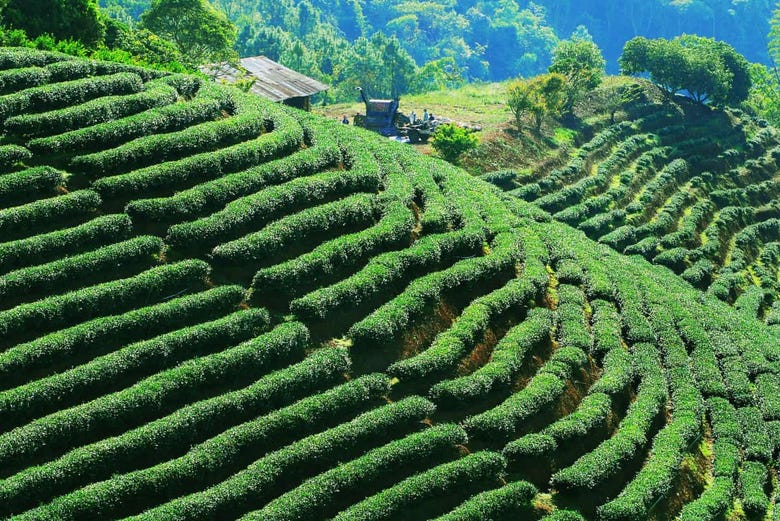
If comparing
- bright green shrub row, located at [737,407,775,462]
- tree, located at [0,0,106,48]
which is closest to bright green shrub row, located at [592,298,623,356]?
bright green shrub row, located at [737,407,775,462]

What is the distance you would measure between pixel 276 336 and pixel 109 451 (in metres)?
7.33

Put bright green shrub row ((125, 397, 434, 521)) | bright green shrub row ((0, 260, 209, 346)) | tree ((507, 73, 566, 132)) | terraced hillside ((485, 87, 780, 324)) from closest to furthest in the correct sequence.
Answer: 1. bright green shrub row ((125, 397, 434, 521))
2. bright green shrub row ((0, 260, 209, 346))
3. terraced hillside ((485, 87, 780, 324))
4. tree ((507, 73, 566, 132))

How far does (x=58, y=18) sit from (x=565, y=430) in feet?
116

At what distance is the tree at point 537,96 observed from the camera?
68562mm

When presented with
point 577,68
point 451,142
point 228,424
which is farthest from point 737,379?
point 577,68

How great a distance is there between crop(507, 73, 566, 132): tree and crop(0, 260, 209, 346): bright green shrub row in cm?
4355

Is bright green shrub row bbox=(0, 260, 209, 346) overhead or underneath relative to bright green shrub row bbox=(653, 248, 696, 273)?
underneath

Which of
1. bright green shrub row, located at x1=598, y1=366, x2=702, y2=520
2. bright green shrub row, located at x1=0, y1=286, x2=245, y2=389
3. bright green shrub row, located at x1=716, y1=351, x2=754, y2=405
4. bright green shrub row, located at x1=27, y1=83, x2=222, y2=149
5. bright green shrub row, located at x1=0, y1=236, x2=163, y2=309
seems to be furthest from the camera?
bright green shrub row, located at x1=716, y1=351, x2=754, y2=405

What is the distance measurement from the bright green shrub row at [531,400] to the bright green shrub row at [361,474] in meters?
1.05

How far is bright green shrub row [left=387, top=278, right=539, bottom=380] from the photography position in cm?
3058

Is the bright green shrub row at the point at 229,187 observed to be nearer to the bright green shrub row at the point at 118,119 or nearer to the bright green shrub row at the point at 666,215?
the bright green shrub row at the point at 118,119

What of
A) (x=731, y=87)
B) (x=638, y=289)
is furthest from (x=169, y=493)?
(x=731, y=87)

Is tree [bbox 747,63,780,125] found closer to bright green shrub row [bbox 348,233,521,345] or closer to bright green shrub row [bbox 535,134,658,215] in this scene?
bright green shrub row [bbox 535,134,658,215]

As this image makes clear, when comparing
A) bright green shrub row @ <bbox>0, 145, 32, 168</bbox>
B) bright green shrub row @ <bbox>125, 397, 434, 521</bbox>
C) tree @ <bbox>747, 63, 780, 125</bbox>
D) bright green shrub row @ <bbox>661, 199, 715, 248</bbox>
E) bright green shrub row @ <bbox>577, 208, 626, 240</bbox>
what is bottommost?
bright green shrub row @ <bbox>125, 397, 434, 521</bbox>
